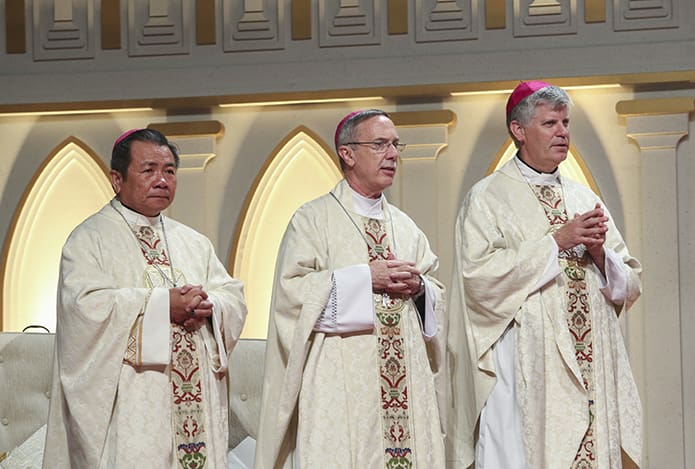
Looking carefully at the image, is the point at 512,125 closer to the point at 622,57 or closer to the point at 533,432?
the point at 533,432

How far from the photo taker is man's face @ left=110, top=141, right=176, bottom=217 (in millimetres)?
5754

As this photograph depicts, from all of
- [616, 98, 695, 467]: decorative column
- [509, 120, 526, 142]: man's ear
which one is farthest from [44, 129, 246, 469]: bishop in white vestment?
[616, 98, 695, 467]: decorative column

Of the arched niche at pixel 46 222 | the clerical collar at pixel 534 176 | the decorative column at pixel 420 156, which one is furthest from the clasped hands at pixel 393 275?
the arched niche at pixel 46 222

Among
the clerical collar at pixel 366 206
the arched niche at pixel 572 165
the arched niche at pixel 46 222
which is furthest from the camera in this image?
the arched niche at pixel 46 222

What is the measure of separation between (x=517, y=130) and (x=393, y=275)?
0.97 m

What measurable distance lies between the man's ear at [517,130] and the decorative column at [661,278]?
2387 millimetres

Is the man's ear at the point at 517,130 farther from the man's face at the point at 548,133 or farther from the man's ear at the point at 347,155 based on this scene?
the man's ear at the point at 347,155

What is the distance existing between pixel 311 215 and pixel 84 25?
12.0 feet

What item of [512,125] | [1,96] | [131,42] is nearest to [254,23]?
[131,42]

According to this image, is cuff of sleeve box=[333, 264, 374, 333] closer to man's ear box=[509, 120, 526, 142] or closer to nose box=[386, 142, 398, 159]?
nose box=[386, 142, 398, 159]

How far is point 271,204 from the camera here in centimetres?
884

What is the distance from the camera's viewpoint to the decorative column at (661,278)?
26.3 feet

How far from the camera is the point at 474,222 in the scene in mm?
5969

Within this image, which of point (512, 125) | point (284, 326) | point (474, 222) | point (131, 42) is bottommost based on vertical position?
point (284, 326)
